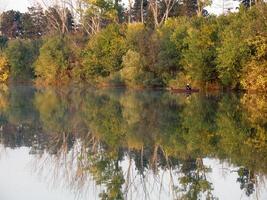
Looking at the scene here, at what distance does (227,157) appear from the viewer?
44.3 feet

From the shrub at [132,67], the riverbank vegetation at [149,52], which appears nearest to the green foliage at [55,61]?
the riverbank vegetation at [149,52]

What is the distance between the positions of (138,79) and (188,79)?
571 centimetres

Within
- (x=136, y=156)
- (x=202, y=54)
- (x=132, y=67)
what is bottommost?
(x=136, y=156)

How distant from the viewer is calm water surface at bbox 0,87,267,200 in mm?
10391

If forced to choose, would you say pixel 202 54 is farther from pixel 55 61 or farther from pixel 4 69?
pixel 4 69


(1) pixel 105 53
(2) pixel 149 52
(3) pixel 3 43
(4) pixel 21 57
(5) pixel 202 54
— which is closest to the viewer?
(5) pixel 202 54

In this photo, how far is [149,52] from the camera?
160 ft

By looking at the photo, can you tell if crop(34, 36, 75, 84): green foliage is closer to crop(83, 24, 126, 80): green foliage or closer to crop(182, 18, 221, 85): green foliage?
crop(83, 24, 126, 80): green foliage

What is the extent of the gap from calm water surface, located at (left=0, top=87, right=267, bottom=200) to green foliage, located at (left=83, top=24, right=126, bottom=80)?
31.0 metres

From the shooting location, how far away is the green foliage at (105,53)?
5562 cm

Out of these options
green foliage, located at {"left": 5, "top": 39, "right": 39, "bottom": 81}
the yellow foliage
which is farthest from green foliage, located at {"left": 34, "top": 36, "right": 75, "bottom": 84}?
the yellow foliage

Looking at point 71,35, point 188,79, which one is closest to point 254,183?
point 188,79

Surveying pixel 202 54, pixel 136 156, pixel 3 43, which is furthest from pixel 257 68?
pixel 3 43

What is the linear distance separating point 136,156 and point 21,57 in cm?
6033
